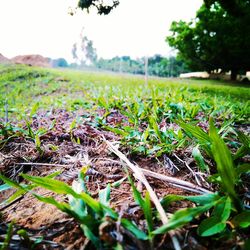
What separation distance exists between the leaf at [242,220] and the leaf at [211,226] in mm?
40

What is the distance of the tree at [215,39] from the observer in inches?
783

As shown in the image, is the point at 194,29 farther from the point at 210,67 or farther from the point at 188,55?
the point at 210,67

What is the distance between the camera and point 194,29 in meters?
21.5

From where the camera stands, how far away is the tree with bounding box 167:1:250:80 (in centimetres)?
1989

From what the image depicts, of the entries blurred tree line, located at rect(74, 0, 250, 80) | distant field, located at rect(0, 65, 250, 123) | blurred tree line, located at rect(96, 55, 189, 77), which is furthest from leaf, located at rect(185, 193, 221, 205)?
blurred tree line, located at rect(96, 55, 189, 77)

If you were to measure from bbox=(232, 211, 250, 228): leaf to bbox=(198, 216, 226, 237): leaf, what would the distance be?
0.13 ft

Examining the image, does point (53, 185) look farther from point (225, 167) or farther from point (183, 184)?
point (225, 167)

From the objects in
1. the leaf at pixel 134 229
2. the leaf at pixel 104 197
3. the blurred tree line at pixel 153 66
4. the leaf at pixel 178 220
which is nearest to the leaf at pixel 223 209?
the leaf at pixel 178 220

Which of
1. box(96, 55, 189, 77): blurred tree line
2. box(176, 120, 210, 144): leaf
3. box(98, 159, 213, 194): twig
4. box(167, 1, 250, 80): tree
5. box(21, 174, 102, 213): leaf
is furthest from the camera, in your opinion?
box(96, 55, 189, 77): blurred tree line

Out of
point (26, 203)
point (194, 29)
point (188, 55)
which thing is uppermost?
point (194, 29)

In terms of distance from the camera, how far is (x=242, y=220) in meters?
0.67

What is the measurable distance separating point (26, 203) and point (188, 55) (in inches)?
1035

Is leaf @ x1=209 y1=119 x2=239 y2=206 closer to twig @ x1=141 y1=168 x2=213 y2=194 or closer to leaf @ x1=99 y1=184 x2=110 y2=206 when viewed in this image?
twig @ x1=141 y1=168 x2=213 y2=194

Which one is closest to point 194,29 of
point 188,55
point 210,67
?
point 188,55
